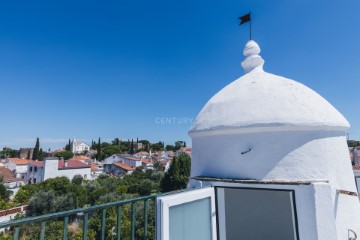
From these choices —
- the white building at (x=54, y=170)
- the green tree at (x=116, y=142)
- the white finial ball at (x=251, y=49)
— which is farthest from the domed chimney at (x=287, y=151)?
the green tree at (x=116, y=142)

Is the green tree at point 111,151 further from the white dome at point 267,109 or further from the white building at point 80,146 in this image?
the white dome at point 267,109

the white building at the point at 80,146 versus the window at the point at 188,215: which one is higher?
the white building at the point at 80,146

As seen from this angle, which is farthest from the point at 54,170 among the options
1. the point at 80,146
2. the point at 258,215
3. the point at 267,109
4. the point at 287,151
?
the point at 80,146

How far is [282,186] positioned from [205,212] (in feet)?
4.35

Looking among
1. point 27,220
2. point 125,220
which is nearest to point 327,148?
point 27,220

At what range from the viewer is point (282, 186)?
3.65 metres

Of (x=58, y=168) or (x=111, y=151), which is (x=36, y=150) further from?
(x=58, y=168)

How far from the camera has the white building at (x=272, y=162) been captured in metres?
3.34

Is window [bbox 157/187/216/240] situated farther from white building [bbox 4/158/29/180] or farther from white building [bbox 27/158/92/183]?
white building [bbox 4/158/29/180]

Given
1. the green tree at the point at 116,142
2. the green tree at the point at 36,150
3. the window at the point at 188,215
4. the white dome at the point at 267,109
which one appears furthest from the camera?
the green tree at the point at 116,142

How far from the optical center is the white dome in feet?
13.0

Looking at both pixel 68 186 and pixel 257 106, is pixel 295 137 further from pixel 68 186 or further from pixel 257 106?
pixel 68 186

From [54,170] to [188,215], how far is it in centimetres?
4915

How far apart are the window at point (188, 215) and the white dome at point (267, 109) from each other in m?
1.41
